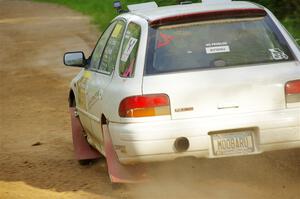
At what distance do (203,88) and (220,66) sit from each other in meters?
0.29

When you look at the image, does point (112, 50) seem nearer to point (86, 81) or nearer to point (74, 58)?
point (86, 81)

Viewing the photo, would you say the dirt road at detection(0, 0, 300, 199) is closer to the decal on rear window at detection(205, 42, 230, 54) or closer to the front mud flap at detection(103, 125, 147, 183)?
the front mud flap at detection(103, 125, 147, 183)

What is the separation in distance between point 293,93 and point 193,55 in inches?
34.2

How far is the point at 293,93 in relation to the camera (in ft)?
21.6

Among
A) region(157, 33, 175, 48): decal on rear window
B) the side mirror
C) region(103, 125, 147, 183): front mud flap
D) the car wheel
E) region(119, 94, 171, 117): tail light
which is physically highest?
region(157, 33, 175, 48): decal on rear window

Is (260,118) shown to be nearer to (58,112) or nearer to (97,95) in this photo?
(97,95)

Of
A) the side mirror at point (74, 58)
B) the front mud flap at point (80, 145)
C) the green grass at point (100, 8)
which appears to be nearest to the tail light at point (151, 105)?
the side mirror at point (74, 58)

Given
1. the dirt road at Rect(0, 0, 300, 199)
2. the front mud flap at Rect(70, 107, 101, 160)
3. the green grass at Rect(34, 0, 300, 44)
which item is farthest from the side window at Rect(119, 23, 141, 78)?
the green grass at Rect(34, 0, 300, 44)

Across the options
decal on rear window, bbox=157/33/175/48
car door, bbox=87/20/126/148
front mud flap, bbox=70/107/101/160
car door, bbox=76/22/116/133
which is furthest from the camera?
front mud flap, bbox=70/107/101/160

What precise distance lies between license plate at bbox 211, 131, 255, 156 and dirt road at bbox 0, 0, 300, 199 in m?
0.46

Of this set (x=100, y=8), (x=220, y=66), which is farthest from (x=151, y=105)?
(x=100, y=8)

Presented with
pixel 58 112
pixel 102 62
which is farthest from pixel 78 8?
pixel 102 62

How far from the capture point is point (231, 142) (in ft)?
21.3

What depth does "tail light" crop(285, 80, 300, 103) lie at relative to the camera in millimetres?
6566
